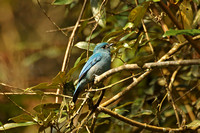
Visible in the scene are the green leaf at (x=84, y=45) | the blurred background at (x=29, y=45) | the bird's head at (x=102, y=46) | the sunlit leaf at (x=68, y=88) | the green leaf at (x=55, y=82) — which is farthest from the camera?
the blurred background at (x=29, y=45)

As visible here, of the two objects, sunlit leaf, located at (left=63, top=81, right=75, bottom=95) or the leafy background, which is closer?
sunlit leaf, located at (left=63, top=81, right=75, bottom=95)

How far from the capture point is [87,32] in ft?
15.6

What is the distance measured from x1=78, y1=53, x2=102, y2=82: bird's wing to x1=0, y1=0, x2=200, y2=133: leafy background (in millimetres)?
146

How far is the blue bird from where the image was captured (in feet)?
11.9

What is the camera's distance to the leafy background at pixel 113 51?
10.6 ft

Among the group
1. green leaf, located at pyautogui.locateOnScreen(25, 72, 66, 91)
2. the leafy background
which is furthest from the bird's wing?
green leaf, located at pyautogui.locateOnScreen(25, 72, 66, 91)

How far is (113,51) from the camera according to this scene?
→ 3.24 metres

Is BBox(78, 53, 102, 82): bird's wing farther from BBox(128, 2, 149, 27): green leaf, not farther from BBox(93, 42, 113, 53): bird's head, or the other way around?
BBox(128, 2, 149, 27): green leaf

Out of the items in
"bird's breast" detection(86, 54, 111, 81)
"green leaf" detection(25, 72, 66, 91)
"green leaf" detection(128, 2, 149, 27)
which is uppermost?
"green leaf" detection(128, 2, 149, 27)

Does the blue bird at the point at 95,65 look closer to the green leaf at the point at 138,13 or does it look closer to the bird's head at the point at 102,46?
the bird's head at the point at 102,46

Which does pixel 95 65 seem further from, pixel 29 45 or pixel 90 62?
pixel 29 45

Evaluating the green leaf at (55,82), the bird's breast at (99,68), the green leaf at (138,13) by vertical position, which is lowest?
the green leaf at (55,82)

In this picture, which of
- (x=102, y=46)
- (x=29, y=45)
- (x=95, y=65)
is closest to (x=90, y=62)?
(x=95, y=65)

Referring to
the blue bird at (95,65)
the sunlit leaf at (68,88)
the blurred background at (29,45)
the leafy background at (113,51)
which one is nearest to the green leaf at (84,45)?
A: the leafy background at (113,51)
